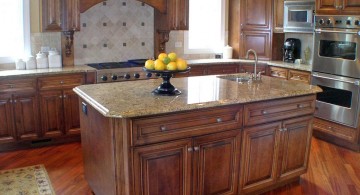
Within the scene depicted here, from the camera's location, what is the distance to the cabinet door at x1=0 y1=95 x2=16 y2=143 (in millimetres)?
4301

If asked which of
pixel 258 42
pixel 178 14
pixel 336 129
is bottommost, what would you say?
pixel 336 129

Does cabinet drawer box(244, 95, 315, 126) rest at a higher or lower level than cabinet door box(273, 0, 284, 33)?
lower

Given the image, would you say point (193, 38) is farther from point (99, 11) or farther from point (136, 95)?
point (136, 95)

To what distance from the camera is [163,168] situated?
2.71 meters

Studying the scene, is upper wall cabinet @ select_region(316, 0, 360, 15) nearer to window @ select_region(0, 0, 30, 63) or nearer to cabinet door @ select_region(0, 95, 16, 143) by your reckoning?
window @ select_region(0, 0, 30, 63)

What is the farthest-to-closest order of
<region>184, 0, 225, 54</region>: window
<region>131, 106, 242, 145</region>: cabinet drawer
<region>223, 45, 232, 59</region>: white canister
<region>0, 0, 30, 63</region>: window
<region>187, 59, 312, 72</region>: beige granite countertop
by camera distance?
<region>223, 45, 232, 59</region>: white canister, <region>184, 0, 225, 54</region>: window, <region>187, 59, 312, 72</region>: beige granite countertop, <region>0, 0, 30, 63</region>: window, <region>131, 106, 242, 145</region>: cabinet drawer

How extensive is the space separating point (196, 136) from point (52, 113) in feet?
8.01

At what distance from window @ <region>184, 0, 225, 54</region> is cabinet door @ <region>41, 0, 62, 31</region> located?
2136mm

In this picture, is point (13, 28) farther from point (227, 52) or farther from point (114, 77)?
point (227, 52)

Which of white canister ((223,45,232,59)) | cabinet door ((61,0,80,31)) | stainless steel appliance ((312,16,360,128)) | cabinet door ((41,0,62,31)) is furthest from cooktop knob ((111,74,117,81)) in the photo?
stainless steel appliance ((312,16,360,128))

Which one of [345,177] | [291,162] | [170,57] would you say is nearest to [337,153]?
[345,177]

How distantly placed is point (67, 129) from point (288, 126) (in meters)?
2.71

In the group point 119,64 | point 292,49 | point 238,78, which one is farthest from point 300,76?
point 119,64

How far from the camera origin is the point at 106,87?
3273mm
